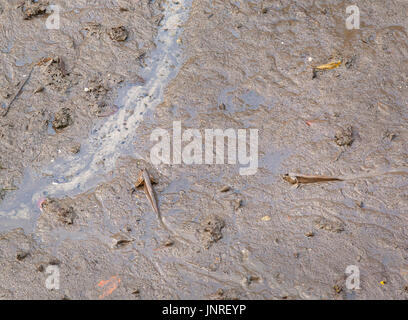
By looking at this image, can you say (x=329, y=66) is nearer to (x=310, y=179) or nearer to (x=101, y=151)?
(x=310, y=179)

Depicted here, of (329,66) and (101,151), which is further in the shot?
(329,66)

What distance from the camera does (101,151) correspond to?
183 inches

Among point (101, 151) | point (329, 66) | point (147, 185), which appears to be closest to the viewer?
point (147, 185)

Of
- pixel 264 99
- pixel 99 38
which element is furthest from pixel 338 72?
pixel 99 38

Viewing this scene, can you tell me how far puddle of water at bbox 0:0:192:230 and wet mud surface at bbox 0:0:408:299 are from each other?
1 centimetres

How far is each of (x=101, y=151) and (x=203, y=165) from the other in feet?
3.65

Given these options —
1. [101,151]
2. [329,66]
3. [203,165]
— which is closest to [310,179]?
[203,165]

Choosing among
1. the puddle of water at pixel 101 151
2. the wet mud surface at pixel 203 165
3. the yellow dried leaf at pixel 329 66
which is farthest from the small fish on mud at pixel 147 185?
the yellow dried leaf at pixel 329 66

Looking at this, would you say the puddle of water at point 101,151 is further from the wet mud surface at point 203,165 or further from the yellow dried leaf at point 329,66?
the yellow dried leaf at point 329,66

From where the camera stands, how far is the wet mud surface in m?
Answer: 3.97

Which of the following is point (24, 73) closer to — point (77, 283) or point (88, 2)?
point (88, 2)

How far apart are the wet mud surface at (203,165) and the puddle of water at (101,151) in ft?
0.05

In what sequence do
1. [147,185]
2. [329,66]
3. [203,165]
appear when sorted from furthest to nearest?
[329,66], [203,165], [147,185]

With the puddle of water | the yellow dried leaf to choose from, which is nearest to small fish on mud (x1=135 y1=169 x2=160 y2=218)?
the puddle of water
